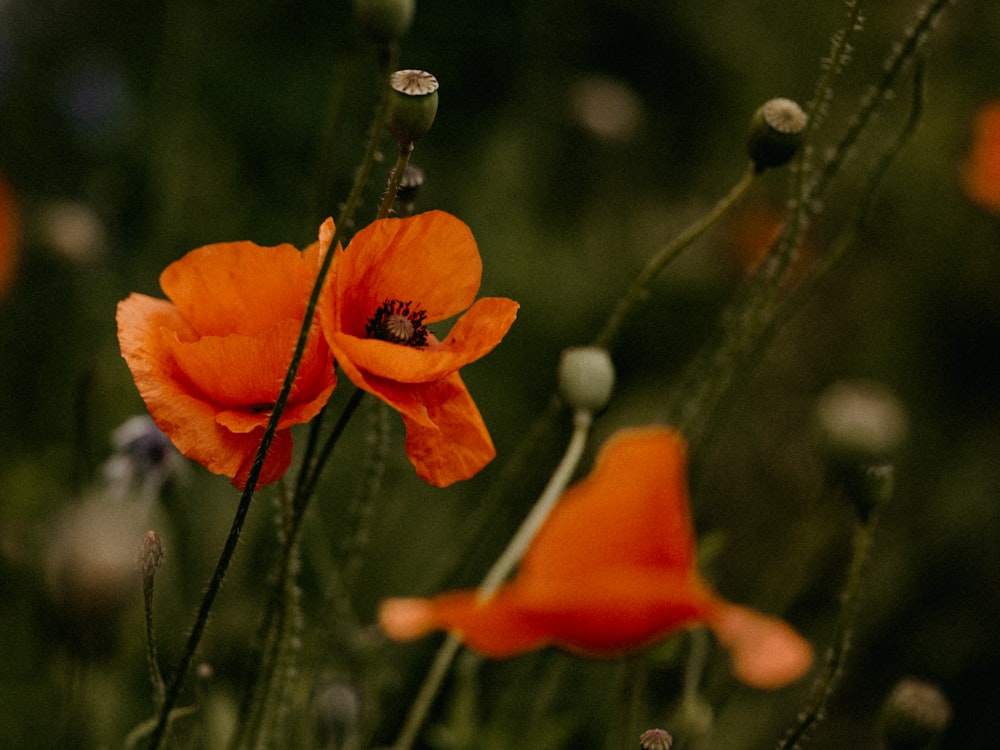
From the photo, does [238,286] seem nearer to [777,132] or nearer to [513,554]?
[513,554]

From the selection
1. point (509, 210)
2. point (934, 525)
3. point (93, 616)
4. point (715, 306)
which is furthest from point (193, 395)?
point (715, 306)

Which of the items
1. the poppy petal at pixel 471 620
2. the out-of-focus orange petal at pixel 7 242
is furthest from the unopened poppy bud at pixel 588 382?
the out-of-focus orange petal at pixel 7 242

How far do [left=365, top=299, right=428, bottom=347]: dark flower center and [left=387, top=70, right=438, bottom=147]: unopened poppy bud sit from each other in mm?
104

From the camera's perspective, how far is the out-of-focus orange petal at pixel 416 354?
0.54 meters

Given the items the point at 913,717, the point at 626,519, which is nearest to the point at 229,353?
the point at 626,519

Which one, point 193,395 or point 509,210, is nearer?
point 193,395

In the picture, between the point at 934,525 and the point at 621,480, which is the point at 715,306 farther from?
the point at 621,480

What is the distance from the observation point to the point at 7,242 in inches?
57.5

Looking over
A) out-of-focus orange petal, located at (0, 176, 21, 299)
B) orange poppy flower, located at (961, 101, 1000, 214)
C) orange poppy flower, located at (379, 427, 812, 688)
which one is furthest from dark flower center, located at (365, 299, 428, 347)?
orange poppy flower, located at (961, 101, 1000, 214)

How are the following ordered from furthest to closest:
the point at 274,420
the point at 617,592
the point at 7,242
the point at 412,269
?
the point at 7,242 → the point at 412,269 → the point at 274,420 → the point at 617,592

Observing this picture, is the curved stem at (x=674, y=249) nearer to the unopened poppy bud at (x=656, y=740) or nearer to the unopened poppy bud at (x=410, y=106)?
the unopened poppy bud at (x=410, y=106)

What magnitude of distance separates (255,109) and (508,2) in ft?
1.69

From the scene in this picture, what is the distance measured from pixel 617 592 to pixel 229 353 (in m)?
0.28

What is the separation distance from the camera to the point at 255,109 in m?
1.88
